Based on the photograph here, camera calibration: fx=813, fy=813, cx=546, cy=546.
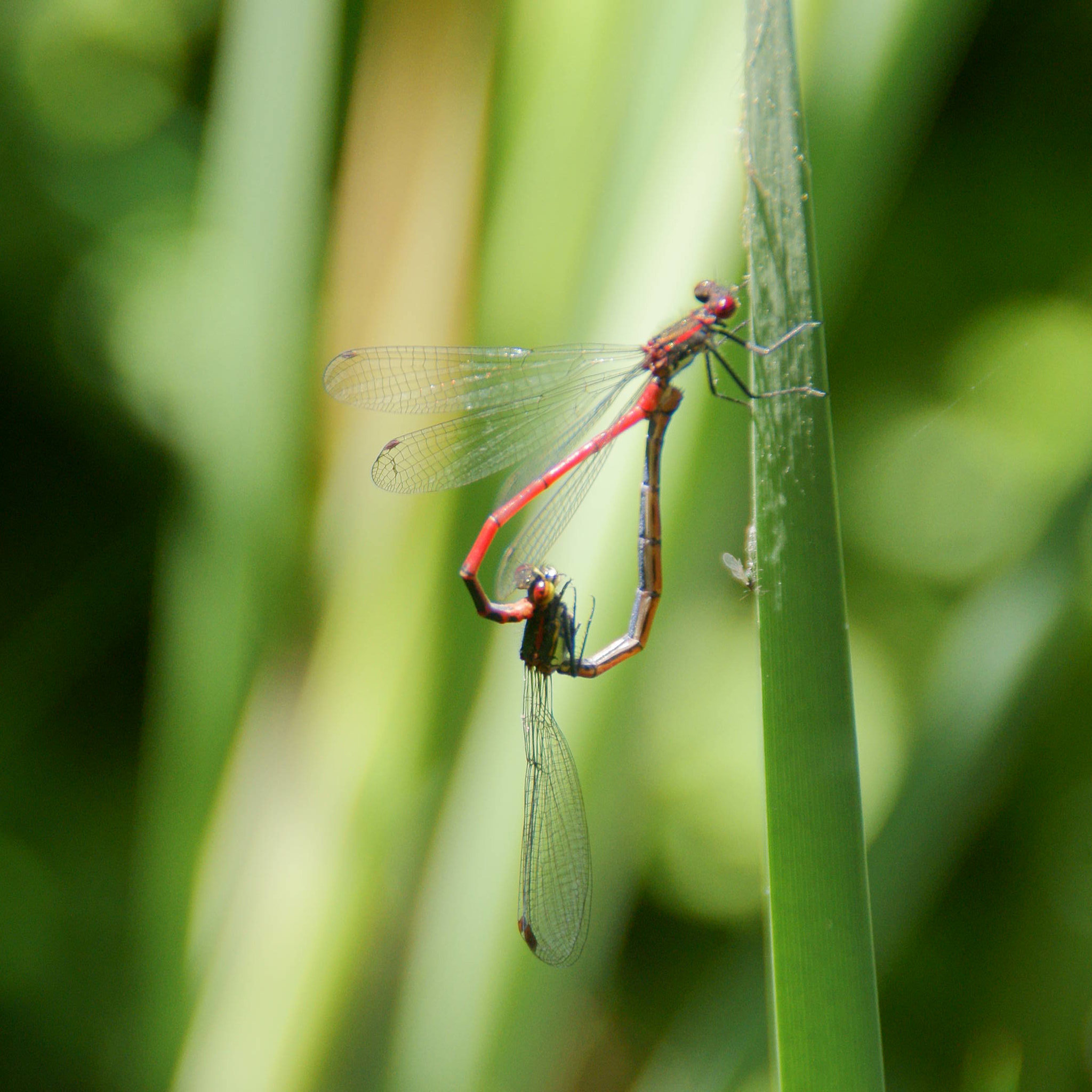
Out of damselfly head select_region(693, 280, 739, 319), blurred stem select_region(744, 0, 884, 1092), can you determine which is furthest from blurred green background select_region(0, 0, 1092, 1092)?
blurred stem select_region(744, 0, 884, 1092)

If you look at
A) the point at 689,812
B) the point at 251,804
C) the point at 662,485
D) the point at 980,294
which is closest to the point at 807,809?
the point at 662,485

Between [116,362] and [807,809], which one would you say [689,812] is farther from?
[116,362]

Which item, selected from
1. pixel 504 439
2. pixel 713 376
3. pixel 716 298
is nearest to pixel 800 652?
pixel 713 376

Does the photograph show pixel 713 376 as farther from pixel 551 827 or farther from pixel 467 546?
pixel 551 827

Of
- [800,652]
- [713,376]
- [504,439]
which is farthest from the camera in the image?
[504,439]

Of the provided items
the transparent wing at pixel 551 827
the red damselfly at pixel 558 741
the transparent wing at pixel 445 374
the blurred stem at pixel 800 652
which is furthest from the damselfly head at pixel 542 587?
the blurred stem at pixel 800 652
